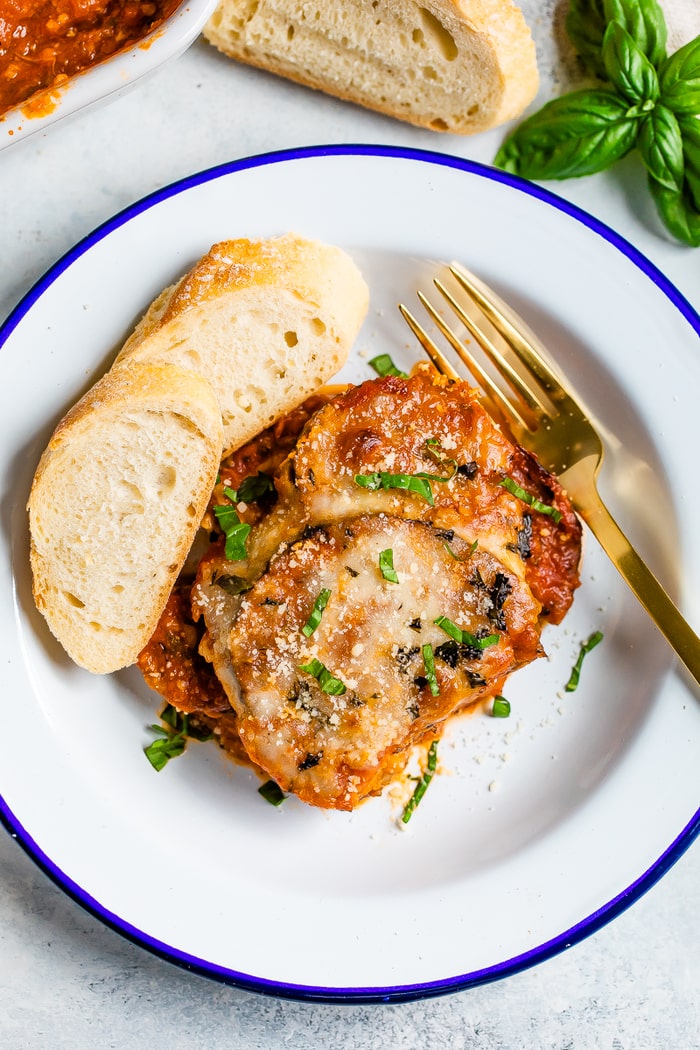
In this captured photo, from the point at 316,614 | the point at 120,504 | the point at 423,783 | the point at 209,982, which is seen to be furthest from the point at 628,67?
the point at 209,982

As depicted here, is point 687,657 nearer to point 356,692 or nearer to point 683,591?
point 683,591

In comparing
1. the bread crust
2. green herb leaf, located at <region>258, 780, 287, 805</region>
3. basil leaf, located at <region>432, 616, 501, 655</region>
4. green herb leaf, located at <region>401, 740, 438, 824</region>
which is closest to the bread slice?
the bread crust

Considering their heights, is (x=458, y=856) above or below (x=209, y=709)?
below

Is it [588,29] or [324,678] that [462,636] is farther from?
[588,29]

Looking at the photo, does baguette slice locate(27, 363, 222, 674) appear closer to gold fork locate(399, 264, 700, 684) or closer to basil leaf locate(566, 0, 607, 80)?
gold fork locate(399, 264, 700, 684)

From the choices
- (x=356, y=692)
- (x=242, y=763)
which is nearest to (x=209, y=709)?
(x=242, y=763)

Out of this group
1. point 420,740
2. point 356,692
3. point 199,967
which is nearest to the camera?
point 356,692

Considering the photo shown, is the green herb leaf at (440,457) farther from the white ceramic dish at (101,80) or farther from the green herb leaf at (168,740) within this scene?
the white ceramic dish at (101,80)

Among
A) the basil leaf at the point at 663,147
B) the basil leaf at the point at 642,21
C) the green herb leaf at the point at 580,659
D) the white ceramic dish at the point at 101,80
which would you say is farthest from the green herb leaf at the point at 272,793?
the basil leaf at the point at 642,21
